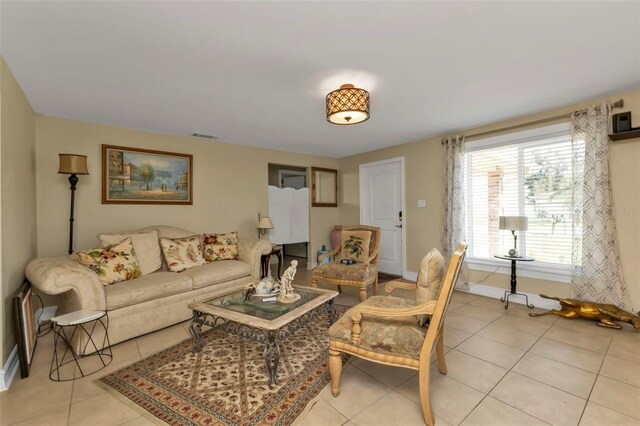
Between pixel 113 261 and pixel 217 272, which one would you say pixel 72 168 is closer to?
pixel 113 261

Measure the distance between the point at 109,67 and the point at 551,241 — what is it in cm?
478

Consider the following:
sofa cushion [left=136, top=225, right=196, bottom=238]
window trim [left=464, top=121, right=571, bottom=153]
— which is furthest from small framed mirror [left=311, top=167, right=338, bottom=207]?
window trim [left=464, top=121, right=571, bottom=153]

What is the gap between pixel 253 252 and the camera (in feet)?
12.8

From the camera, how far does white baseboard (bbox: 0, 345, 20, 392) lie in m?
1.95

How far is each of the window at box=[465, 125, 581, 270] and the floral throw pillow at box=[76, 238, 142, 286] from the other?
431cm

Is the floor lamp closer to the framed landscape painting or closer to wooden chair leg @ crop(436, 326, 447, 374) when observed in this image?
the framed landscape painting

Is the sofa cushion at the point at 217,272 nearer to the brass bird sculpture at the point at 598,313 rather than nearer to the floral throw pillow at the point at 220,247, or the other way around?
the floral throw pillow at the point at 220,247

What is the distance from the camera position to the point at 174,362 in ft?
7.50

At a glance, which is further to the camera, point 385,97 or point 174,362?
point 385,97

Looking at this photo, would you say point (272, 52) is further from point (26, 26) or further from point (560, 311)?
point (560, 311)

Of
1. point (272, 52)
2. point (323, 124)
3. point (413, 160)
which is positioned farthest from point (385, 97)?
point (413, 160)

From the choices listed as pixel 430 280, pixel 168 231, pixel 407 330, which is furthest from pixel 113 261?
pixel 430 280

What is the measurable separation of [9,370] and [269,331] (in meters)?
1.88

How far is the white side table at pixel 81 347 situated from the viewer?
214cm
